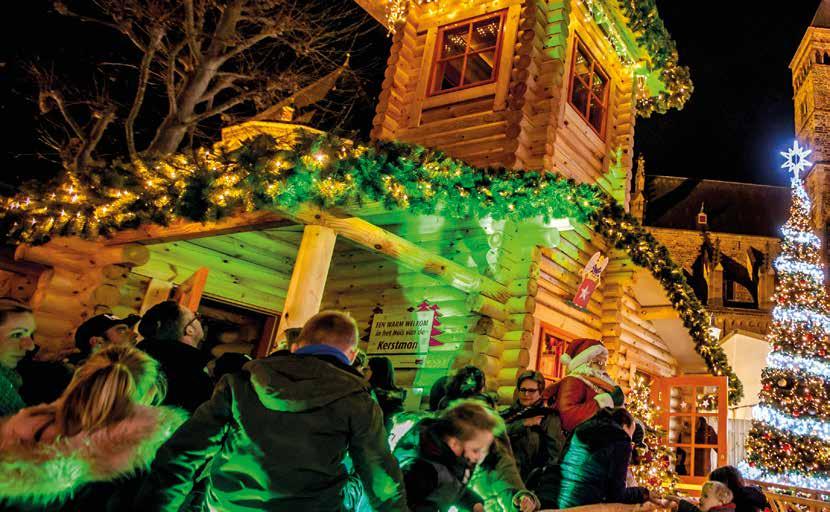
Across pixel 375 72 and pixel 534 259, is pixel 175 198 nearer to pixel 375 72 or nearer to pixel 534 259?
pixel 534 259

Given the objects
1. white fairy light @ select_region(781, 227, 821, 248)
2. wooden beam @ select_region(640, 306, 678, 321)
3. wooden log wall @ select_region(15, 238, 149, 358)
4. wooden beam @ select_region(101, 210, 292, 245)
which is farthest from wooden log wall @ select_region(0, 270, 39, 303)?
white fairy light @ select_region(781, 227, 821, 248)

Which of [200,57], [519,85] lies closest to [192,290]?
[519,85]

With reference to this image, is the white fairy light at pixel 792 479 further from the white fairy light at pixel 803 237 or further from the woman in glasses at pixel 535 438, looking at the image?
the woman in glasses at pixel 535 438

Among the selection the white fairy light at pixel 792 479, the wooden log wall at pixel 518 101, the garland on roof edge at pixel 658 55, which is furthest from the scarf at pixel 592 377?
the white fairy light at pixel 792 479

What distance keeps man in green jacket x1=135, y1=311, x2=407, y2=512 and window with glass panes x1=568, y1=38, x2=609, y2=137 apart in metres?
8.61

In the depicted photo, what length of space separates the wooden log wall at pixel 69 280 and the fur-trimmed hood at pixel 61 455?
18.4 ft

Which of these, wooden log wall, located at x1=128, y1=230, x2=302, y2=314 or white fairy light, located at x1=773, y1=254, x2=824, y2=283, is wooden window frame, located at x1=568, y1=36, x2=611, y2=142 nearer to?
wooden log wall, located at x1=128, y1=230, x2=302, y2=314

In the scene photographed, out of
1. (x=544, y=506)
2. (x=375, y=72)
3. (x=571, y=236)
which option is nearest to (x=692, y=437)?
(x=571, y=236)

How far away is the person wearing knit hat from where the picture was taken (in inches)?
161

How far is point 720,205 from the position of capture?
1855 inches

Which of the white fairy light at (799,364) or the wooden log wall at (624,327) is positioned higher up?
the white fairy light at (799,364)

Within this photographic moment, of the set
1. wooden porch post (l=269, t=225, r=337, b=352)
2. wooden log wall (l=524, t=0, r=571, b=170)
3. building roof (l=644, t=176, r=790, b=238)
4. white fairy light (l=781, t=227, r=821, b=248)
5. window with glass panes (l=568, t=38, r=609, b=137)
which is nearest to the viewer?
wooden porch post (l=269, t=225, r=337, b=352)

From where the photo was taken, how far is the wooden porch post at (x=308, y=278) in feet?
17.9

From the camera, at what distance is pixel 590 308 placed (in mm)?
9680
